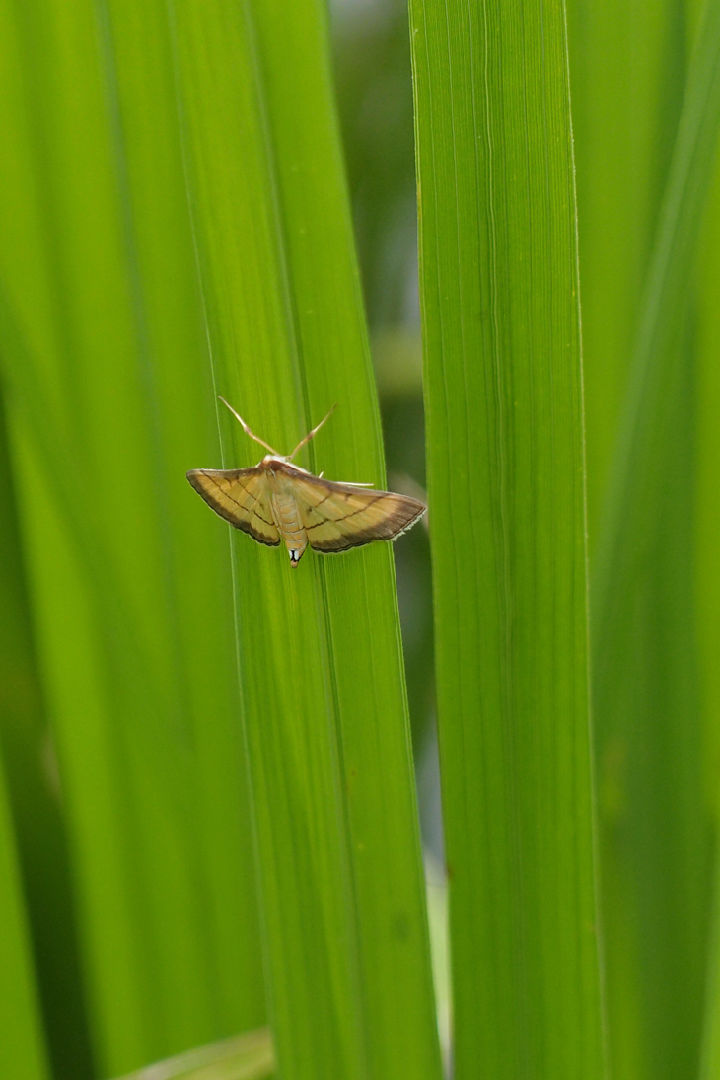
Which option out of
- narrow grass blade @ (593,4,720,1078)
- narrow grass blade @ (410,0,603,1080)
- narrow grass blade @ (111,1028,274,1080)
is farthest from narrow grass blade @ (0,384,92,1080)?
narrow grass blade @ (593,4,720,1078)

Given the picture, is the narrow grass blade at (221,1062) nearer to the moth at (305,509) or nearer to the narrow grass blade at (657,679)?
the narrow grass blade at (657,679)

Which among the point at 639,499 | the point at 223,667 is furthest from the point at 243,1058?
the point at 639,499

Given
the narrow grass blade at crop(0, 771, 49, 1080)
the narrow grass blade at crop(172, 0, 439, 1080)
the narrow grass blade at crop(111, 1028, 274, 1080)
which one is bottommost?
the narrow grass blade at crop(111, 1028, 274, 1080)

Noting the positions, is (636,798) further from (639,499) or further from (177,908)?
(177,908)

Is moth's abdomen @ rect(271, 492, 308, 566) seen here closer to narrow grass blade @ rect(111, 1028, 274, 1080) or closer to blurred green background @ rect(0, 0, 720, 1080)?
blurred green background @ rect(0, 0, 720, 1080)

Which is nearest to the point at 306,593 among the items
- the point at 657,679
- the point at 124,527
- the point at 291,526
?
the point at 291,526

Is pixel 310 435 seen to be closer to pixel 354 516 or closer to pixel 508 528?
pixel 354 516

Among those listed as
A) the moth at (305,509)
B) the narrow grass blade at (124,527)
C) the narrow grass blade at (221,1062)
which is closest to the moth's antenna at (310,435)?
the moth at (305,509)
